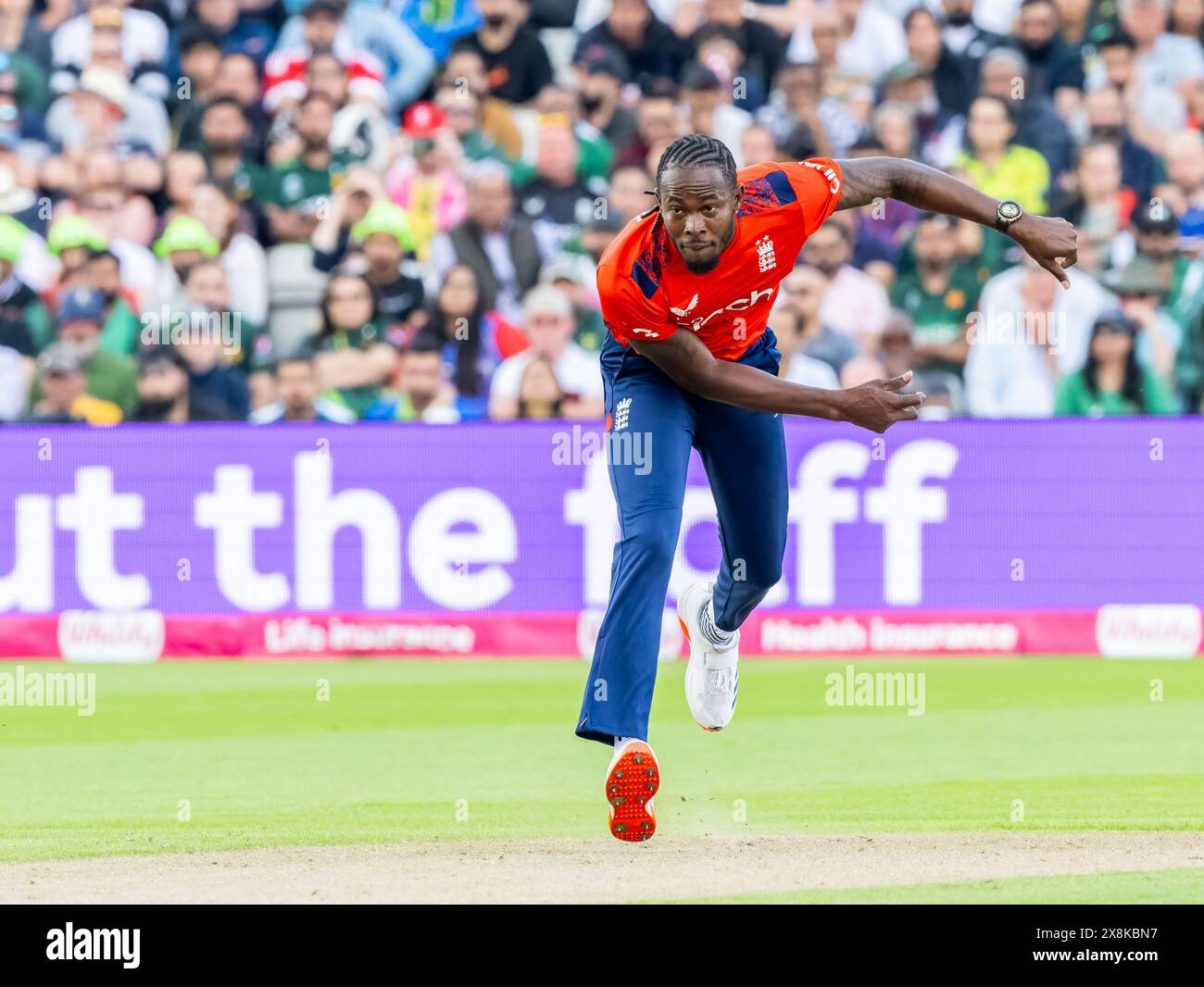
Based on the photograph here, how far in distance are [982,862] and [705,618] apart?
A: 2289mm

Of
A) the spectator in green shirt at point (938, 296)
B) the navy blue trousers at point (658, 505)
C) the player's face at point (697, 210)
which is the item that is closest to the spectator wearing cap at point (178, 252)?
the spectator in green shirt at point (938, 296)

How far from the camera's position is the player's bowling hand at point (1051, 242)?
758 centimetres

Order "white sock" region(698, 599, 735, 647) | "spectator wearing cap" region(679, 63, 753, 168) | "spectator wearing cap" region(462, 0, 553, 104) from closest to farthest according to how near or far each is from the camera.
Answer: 1. "white sock" region(698, 599, 735, 647)
2. "spectator wearing cap" region(679, 63, 753, 168)
3. "spectator wearing cap" region(462, 0, 553, 104)

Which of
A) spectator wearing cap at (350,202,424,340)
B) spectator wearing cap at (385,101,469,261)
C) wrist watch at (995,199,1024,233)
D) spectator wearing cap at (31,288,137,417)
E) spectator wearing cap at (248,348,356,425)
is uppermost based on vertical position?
spectator wearing cap at (385,101,469,261)

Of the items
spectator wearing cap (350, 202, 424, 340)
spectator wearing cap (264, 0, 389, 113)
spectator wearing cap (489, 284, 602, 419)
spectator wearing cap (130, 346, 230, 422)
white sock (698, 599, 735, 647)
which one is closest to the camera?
white sock (698, 599, 735, 647)

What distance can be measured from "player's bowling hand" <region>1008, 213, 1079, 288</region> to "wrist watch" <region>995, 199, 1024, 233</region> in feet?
0.22

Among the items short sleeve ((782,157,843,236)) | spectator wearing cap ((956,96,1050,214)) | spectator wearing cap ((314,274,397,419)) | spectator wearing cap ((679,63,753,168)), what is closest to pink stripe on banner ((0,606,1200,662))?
spectator wearing cap ((314,274,397,419))

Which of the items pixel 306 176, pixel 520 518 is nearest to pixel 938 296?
pixel 520 518

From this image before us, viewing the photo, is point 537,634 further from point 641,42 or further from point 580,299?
point 641,42

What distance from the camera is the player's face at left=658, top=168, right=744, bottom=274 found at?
7.09m

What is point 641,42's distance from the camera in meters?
17.5

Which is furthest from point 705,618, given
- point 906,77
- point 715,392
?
point 906,77

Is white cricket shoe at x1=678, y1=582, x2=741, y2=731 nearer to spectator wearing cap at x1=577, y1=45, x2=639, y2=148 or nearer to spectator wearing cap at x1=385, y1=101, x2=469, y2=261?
spectator wearing cap at x1=385, y1=101, x2=469, y2=261

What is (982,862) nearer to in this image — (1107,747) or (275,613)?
(1107,747)
